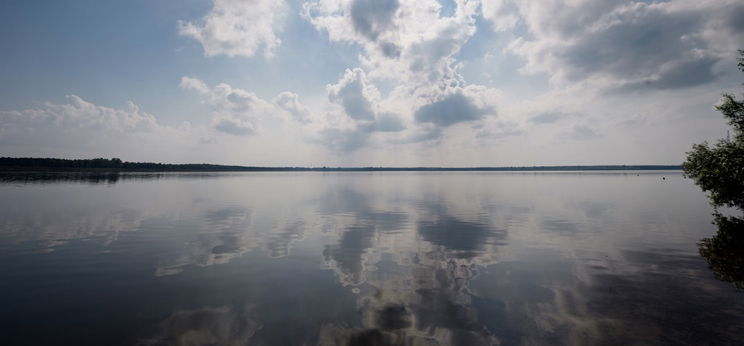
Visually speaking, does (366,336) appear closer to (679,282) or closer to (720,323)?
(720,323)

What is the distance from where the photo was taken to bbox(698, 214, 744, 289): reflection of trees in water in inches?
711

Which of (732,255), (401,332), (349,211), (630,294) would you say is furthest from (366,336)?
(349,211)

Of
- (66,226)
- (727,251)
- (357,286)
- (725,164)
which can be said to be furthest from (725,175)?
(66,226)

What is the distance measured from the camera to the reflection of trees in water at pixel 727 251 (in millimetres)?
18059

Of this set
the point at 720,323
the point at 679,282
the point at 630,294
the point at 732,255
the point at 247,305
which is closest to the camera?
the point at 720,323

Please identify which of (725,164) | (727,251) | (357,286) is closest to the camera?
(357,286)

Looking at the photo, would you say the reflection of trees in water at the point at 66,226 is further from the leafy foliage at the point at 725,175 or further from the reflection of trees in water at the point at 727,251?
the leafy foliage at the point at 725,175

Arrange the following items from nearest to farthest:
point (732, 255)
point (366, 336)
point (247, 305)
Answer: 1. point (366, 336)
2. point (247, 305)
3. point (732, 255)

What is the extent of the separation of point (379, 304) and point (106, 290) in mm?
13331

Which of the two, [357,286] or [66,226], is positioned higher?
[66,226]

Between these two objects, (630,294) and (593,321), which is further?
(630,294)

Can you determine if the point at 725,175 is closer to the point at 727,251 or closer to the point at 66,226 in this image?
the point at 727,251

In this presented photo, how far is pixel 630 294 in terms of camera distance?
15320mm

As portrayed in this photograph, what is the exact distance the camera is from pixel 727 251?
23.3 metres
